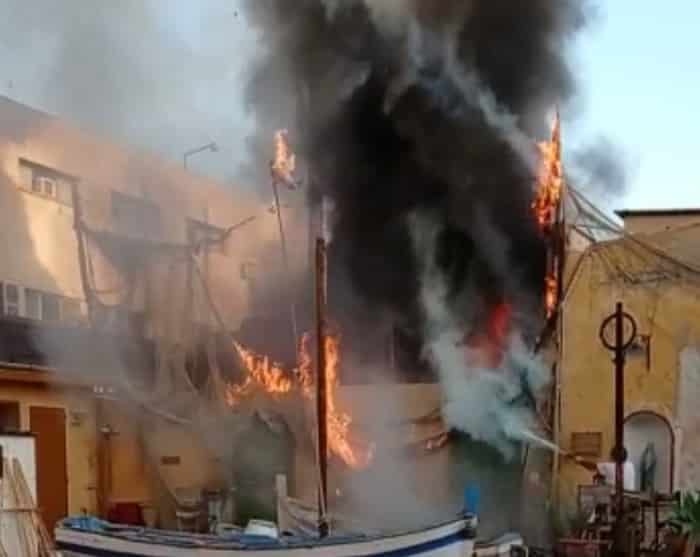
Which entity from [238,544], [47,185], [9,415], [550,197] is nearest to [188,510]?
[9,415]

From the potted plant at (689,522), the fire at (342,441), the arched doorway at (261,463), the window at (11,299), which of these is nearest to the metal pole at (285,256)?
the fire at (342,441)

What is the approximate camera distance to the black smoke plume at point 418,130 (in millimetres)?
24188

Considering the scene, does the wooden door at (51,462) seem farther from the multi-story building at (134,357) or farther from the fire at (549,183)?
the fire at (549,183)

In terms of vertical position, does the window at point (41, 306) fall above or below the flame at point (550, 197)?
below

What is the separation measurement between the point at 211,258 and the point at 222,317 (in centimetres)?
202

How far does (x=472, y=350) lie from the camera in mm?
22016

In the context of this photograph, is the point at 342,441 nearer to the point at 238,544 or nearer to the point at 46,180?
the point at 238,544

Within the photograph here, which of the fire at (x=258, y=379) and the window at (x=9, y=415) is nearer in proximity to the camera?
the window at (x=9, y=415)

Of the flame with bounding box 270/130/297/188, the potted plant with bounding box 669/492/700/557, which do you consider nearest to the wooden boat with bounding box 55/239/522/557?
the potted plant with bounding box 669/492/700/557

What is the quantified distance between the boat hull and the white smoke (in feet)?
20.8

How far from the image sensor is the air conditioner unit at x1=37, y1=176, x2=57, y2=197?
24141 millimetres

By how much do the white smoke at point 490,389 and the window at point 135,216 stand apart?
25.7ft

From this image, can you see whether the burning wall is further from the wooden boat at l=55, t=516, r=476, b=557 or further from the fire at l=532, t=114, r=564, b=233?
the wooden boat at l=55, t=516, r=476, b=557

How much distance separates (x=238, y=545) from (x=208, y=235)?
15.5 metres
